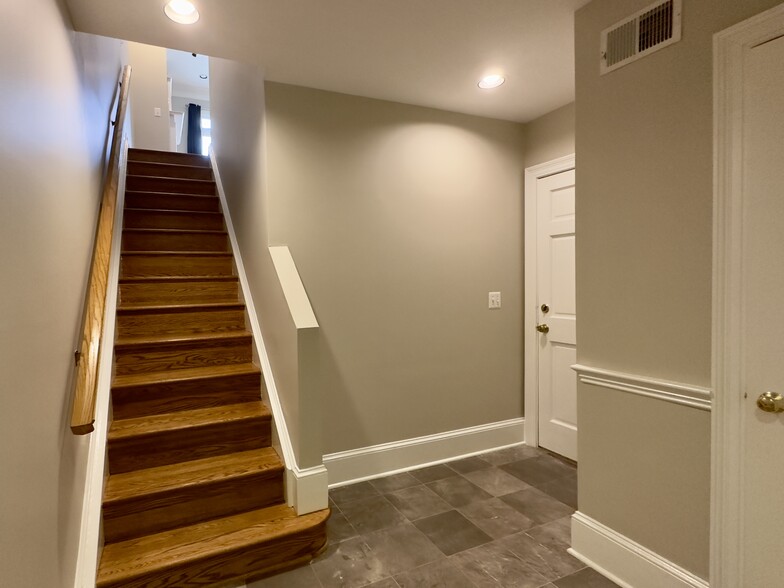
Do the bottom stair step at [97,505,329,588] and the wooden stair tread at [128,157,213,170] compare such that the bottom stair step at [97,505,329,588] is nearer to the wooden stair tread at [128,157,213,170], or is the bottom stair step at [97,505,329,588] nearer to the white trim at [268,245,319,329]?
the white trim at [268,245,319,329]

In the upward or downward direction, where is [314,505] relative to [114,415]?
downward

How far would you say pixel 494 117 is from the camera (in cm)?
322

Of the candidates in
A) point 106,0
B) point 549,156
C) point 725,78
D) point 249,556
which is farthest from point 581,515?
point 106,0

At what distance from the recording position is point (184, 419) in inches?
94.7

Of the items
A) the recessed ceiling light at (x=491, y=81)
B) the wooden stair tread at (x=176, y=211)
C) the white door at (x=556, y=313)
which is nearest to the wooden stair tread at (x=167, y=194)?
the wooden stair tread at (x=176, y=211)

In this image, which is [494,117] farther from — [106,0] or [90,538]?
[90,538]

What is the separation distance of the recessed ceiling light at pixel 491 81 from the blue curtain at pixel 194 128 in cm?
617

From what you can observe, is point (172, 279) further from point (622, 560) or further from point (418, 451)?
point (622, 560)

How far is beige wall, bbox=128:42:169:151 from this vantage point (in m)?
5.81

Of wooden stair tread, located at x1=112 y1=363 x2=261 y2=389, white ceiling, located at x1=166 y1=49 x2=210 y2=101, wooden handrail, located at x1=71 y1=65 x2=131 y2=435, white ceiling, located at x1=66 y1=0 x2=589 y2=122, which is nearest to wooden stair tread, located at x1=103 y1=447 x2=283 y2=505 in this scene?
wooden stair tread, located at x1=112 y1=363 x2=261 y2=389

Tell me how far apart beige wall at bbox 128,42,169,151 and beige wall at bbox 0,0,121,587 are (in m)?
4.31

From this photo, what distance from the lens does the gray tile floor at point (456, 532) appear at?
190 cm

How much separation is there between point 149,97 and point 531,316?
19.1ft

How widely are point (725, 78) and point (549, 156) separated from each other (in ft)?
5.73
